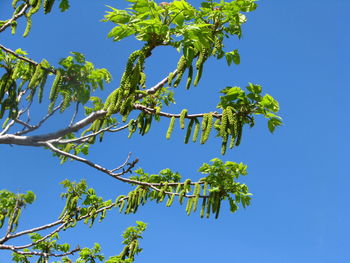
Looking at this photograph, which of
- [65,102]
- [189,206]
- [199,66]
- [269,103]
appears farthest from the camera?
[189,206]

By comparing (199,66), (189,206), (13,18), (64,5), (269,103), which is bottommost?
(189,206)

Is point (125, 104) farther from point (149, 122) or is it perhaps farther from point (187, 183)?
point (187, 183)

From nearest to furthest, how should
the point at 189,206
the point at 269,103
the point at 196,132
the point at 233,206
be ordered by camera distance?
the point at 269,103 < the point at 196,132 < the point at 189,206 < the point at 233,206

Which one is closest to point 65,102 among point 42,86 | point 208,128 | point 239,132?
point 42,86

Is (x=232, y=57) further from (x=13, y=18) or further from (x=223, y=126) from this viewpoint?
(x=13, y=18)

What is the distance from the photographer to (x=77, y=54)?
24.7ft

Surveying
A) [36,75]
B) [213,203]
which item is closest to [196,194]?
[213,203]

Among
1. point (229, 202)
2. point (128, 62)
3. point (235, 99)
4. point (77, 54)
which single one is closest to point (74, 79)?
point (77, 54)

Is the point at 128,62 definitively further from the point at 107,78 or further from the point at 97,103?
the point at 97,103

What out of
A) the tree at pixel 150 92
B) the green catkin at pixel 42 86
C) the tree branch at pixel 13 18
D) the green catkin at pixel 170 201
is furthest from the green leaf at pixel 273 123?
the tree branch at pixel 13 18

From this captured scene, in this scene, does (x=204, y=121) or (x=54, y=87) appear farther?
(x=54, y=87)

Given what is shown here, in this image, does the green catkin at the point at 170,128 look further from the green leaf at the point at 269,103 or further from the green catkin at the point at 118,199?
the green catkin at the point at 118,199

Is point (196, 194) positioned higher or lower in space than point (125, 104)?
higher

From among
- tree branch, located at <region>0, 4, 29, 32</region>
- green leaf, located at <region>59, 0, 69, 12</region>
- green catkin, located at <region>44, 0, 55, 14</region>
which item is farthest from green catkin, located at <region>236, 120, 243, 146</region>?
tree branch, located at <region>0, 4, 29, 32</region>
